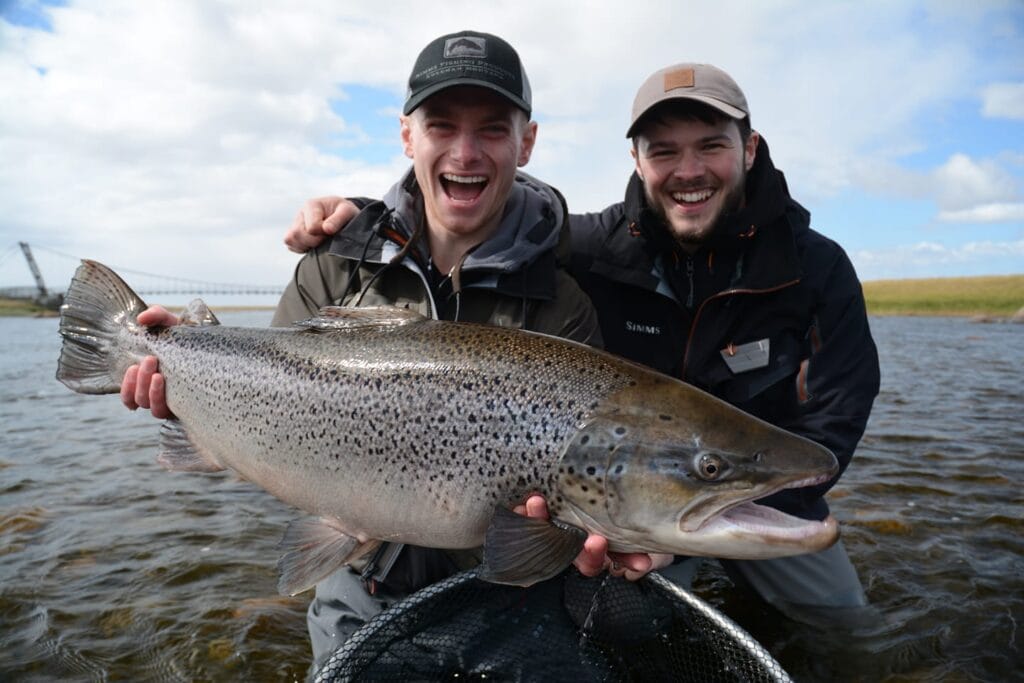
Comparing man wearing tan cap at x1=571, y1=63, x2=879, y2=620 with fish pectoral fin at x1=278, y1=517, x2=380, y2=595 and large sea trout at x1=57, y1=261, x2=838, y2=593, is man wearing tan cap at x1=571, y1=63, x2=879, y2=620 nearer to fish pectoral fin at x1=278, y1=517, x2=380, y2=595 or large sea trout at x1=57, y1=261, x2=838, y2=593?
large sea trout at x1=57, y1=261, x2=838, y2=593

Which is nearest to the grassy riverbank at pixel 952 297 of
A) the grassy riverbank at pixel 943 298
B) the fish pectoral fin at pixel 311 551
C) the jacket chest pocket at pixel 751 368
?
the grassy riverbank at pixel 943 298

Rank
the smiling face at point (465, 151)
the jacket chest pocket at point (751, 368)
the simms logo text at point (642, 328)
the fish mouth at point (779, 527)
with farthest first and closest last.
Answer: the simms logo text at point (642, 328) → the jacket chest pocket at point (751, 368) → the smiling face at point (465, 151) → the fish mouth at point (779, 527)

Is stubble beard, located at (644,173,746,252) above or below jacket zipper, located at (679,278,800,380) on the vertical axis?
above

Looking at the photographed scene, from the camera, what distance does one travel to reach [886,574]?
4.86 metres

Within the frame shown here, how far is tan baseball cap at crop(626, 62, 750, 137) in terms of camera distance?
394cm

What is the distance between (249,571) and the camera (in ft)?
16.7

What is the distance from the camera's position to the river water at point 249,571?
3.82m

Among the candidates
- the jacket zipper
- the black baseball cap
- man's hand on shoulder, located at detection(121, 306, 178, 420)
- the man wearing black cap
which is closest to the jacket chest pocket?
the jacket zipper

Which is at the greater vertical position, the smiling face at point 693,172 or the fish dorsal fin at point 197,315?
the smiling face at point 693,172

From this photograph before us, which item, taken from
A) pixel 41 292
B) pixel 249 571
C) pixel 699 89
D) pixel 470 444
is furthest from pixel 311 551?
pixel 41 292

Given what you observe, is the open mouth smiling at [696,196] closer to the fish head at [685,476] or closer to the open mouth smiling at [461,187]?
the open mouth smiling at [461,187]

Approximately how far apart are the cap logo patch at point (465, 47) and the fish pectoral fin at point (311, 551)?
221 cm

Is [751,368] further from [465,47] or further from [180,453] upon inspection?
[180,453]

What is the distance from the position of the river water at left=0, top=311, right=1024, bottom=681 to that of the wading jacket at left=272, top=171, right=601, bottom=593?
5.48ft
